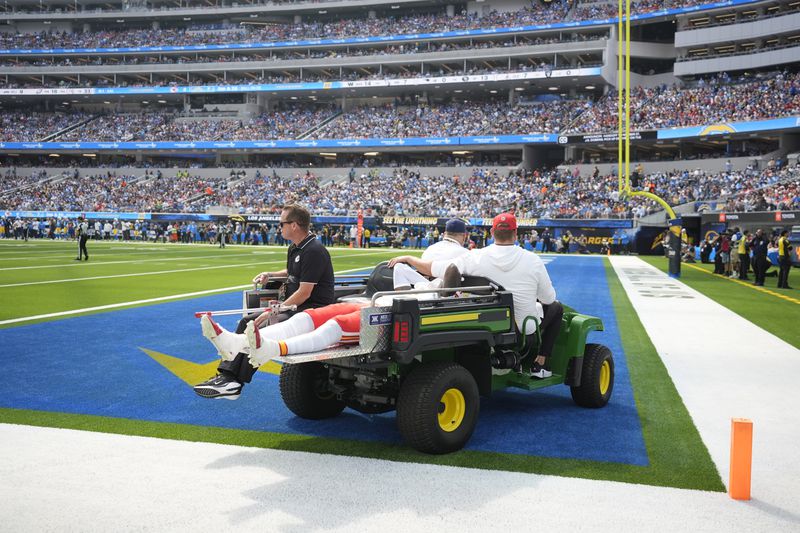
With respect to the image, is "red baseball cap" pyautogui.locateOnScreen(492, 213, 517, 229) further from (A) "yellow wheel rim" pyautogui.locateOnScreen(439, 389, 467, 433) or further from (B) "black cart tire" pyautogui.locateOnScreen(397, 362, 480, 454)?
(A) "yellow wheel rim" pyautogui.locateOnScreen(439, 389, 467, 433)

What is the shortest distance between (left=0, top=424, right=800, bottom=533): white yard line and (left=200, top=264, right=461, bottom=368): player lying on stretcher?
0.82 metres

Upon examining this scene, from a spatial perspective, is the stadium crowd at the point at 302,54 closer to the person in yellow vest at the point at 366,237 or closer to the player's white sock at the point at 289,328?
the person in yellow vest at the point at 366,237

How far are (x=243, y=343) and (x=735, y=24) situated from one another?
200ft

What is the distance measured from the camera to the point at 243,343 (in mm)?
4449

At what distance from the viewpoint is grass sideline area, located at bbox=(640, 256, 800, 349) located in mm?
11923

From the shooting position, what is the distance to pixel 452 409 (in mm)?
5027

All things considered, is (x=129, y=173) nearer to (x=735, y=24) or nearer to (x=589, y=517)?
(x=735, y=24)

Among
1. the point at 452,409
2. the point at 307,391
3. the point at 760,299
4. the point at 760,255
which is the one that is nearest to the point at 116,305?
the point at 307,391

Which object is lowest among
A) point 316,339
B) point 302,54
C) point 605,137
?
point 316,339

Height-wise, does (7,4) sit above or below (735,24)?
above

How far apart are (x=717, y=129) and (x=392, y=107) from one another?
31401 mm

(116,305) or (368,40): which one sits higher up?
(368,40)

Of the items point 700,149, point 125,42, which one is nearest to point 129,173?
point 125,42

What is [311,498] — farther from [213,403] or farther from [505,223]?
[505,223]
